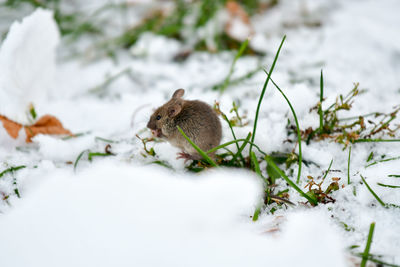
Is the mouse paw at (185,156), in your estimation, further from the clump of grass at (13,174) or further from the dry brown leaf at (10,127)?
the dry brown leaf at (10,127)

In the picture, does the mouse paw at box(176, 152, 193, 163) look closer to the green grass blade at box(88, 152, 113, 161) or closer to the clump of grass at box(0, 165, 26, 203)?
the green grass blade at box(88, 152, 113, 161)

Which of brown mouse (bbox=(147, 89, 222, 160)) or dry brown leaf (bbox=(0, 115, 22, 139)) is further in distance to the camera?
dry brown leaf (bbox=(0, 115, 22, 139))

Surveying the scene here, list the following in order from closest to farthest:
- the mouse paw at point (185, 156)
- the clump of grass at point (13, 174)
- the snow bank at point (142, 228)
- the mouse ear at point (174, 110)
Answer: the snow bank at point (142, 228), the clump of grass at point (13, 174), the mouse paw at point (185, 156), the mouse ear at point (174, 110)

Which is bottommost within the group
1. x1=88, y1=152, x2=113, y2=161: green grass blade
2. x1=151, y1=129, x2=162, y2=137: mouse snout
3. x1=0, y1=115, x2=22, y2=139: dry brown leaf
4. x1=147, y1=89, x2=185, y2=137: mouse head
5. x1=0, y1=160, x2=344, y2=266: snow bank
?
x1=0, y1=160, x2=344, y2=266: snow bank

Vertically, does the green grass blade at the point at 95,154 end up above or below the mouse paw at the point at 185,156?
above

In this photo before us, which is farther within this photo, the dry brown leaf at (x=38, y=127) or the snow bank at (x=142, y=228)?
the dry brown leaf at (x=38, y=127)

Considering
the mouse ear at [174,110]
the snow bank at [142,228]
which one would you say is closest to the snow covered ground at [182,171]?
the snow bank at [142,228]

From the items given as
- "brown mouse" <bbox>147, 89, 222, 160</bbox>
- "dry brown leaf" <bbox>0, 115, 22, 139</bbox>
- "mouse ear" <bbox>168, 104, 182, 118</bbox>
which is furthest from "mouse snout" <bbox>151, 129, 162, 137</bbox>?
"dry brown leaf" <bbox>0, 115, 22, 139</bbox>

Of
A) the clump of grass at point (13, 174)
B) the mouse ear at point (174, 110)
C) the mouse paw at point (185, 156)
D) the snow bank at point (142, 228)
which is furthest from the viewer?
the mouse ear at point (174, 110)
